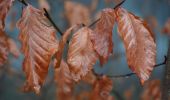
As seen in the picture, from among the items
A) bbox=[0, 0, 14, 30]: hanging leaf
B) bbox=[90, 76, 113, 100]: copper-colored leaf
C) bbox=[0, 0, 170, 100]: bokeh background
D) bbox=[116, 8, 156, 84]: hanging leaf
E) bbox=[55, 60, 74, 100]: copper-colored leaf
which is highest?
bbox=[0, 0, 14, 30]: hanging leaf

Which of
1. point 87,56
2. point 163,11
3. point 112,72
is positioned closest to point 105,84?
point 87,56

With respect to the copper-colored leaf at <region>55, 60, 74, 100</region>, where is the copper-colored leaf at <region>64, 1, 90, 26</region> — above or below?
below

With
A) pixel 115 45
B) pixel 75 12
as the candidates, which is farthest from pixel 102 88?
pixel 115 45

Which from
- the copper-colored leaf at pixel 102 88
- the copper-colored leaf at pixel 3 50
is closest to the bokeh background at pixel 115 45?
the copper-colored leaf at pixel 102 88

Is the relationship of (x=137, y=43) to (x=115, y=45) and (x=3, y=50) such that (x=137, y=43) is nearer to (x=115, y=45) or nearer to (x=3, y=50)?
(x=3, y=50)

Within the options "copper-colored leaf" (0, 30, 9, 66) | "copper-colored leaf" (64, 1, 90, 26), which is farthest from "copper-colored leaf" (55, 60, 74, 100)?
"copper-colored leaf" (64, 1, 90, 26)

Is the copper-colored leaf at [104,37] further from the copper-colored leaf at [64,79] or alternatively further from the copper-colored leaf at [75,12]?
the copper-colored leaf at [75,12]

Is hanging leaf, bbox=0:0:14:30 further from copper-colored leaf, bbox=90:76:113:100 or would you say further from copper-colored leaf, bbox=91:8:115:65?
copper-colored leaf, bbox=90:76:113:100
